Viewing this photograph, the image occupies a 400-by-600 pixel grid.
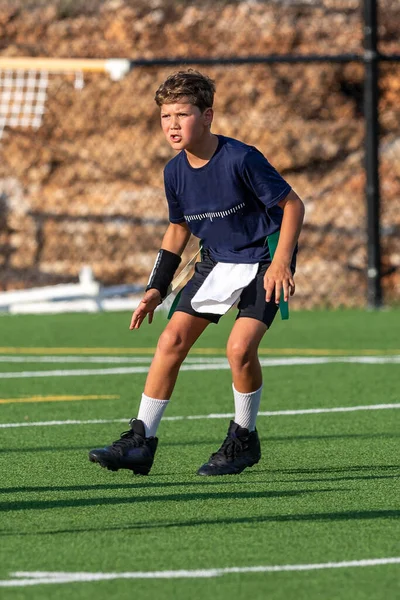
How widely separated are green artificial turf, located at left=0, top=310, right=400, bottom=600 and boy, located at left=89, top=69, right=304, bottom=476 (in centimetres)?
15

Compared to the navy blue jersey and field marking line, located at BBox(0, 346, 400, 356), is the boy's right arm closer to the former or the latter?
the navy blue jersey

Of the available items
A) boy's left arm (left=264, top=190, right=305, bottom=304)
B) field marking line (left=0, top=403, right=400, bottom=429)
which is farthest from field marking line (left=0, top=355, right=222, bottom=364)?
boy's left arm (left=264, top=190, right=305, bottom=304)

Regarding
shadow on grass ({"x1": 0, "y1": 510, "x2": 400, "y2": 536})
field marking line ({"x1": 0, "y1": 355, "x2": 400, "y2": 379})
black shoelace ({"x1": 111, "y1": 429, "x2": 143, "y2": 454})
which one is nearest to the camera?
shadow on grass ({"x1": 0, "y1": 510, "x2": 400, "y2": 536})

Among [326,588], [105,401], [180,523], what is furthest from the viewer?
[105,401]

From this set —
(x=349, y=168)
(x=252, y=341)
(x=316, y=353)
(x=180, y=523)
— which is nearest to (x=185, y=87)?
(x=252, y=341)

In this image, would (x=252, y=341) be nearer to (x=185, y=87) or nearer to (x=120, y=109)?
(x=185, y=87)

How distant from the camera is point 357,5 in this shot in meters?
19.9

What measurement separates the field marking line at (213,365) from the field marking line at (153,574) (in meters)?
6.13

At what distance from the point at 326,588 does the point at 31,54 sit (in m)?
16.3

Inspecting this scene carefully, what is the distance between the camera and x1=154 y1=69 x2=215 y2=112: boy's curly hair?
259 inches

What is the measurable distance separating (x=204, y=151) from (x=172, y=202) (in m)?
0.30

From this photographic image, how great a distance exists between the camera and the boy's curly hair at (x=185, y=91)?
6.57 metres

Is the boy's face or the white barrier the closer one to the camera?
the boy's face

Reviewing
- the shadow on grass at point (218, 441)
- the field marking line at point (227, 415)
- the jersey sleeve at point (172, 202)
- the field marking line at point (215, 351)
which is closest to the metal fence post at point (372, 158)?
the field marking line at point (215, 351)
